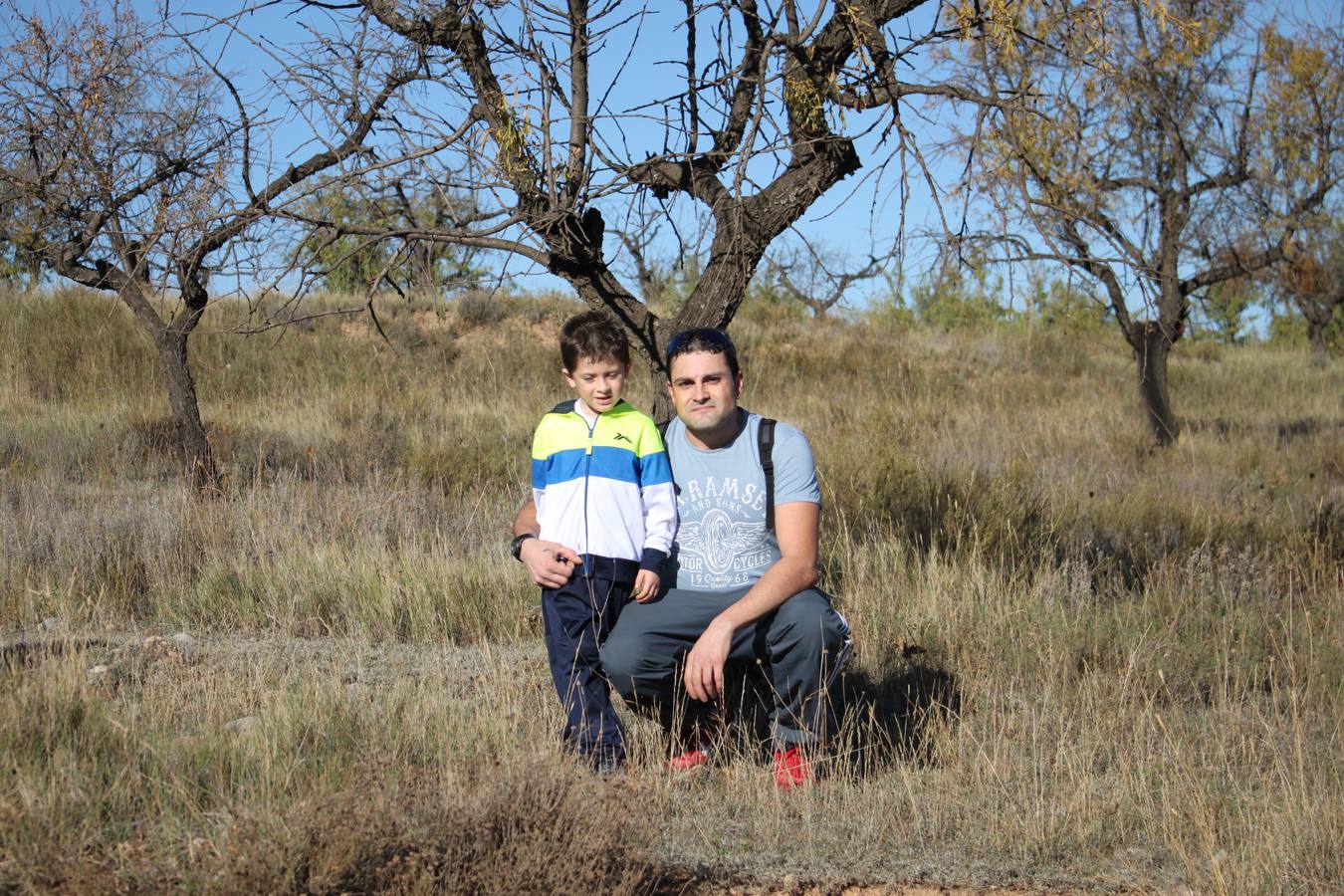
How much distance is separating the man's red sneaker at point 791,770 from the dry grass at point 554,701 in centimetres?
7

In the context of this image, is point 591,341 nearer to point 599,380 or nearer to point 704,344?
point 599,380

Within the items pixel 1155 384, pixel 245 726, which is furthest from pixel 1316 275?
pixel 245 726

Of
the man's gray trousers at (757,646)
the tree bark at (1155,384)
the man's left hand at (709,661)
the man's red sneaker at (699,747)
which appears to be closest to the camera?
Result: the man's left hand at (709,661)

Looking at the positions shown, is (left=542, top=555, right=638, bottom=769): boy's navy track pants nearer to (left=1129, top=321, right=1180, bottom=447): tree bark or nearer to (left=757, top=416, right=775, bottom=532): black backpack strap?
(left=757, top=416, right=775, bottom=532): black backpack strap

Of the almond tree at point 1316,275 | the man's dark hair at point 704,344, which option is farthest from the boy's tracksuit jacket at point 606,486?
the almond tree at point 1316,275

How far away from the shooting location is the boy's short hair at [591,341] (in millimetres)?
3748

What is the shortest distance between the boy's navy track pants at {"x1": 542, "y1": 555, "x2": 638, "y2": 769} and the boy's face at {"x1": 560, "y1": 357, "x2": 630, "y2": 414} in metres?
0.49

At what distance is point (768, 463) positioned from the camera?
149 inches

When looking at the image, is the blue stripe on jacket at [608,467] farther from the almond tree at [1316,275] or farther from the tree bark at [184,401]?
the almond tree at [1316,275]

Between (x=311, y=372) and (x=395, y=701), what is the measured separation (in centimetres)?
1214

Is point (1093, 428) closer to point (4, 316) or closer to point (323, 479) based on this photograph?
point (323, 479)

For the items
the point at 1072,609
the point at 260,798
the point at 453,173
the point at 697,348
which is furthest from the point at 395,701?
the point at 1072,609

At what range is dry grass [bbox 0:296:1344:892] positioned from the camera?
2953 millimetres

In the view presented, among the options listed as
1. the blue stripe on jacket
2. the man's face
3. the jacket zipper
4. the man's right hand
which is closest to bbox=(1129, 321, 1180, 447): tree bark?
the man's face
